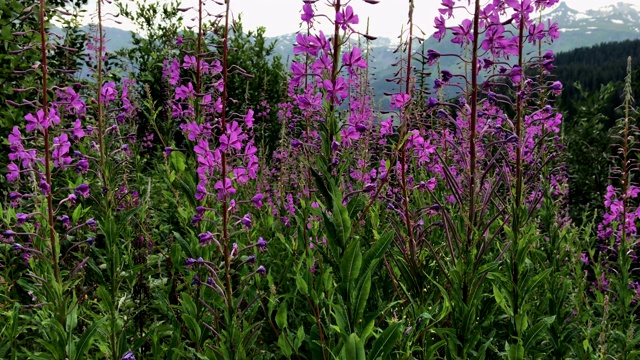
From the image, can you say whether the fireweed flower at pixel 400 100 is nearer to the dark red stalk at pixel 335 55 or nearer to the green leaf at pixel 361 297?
the dark red stalk at pixel 335 55

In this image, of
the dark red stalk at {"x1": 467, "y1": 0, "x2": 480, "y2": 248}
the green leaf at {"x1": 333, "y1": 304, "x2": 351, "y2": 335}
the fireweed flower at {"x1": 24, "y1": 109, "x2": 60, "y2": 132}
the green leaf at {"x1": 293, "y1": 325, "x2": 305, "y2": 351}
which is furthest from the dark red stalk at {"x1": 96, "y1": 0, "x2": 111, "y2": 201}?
the dark red stalk at {"x1": 467, "y1": 0, "x2": 480, "y2": 248}

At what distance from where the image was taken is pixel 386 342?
1.78 metres

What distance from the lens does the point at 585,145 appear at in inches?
364

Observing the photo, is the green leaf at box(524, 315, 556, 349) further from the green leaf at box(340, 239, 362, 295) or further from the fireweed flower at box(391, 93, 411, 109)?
the fireweed flower at box(391, 93, 411, 109)

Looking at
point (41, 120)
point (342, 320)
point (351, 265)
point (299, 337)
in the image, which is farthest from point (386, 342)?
point (41, 120)

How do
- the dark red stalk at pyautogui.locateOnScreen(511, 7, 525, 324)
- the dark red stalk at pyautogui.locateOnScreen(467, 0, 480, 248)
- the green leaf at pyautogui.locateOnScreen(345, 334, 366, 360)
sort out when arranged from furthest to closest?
the dark red stalk at pyautogui.locateOnScreen(511, 7, 525, 324)
the dark red stalk at pyautogui.locateOnScreen(467, 0, 480, 248)
the green leaf at pyautogui.locateOnScreen(345, 334, 366, 360)

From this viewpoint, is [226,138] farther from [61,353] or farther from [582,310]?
[582,310]

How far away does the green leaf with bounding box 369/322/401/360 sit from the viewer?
1771 mm

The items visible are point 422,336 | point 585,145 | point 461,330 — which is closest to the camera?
point 461,330

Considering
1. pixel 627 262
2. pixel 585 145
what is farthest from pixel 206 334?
pixel 585 145

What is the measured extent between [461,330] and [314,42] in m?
1.52

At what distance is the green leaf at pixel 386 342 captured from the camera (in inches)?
69.7

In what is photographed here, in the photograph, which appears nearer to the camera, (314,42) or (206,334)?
(314,42)

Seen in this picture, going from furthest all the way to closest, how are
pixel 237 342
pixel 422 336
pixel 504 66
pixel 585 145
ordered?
pixel 585 145 → pixel 504 66 → pixel 422 336 → pixel 237 342
